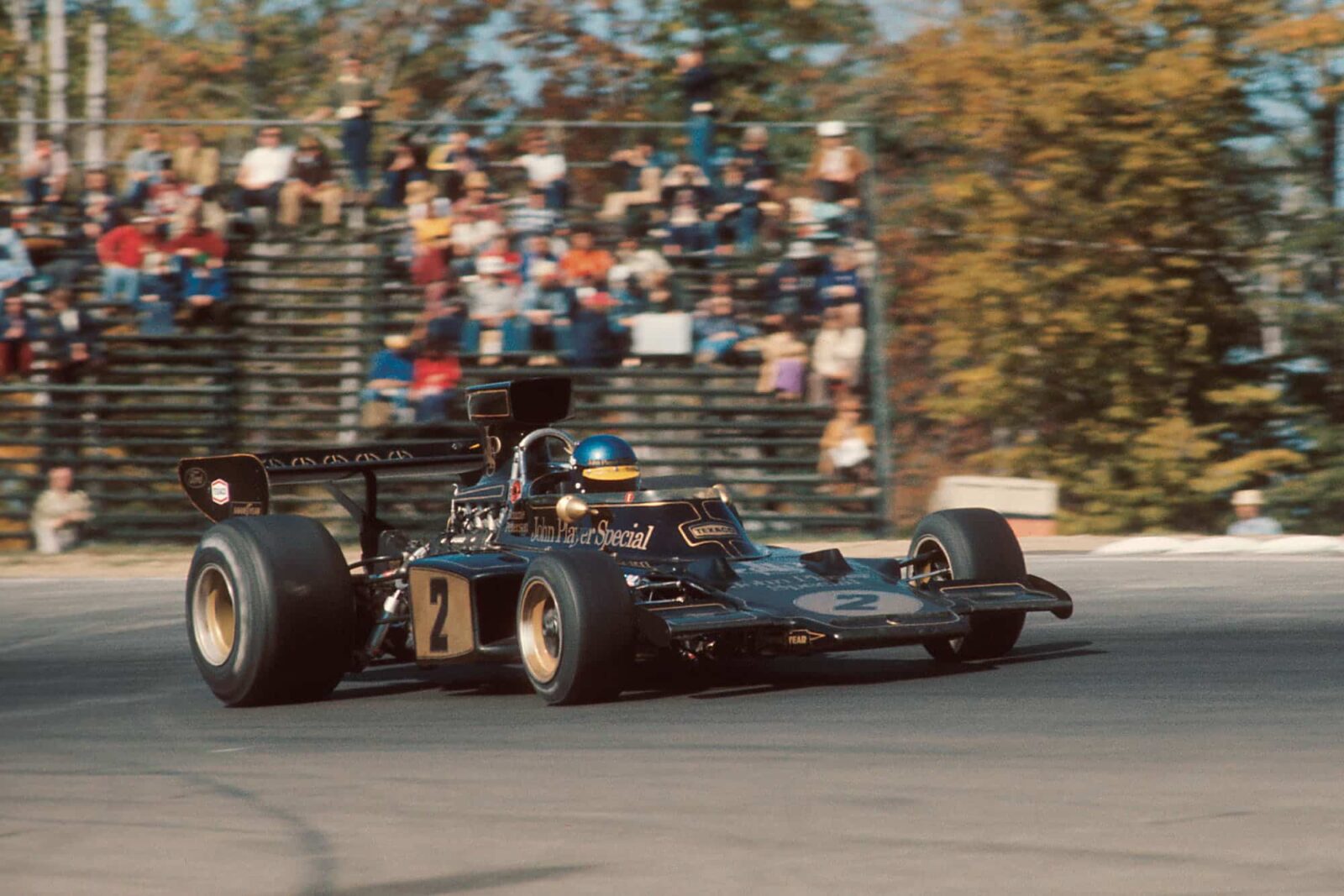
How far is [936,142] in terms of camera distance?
25.1 m

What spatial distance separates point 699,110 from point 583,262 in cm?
219

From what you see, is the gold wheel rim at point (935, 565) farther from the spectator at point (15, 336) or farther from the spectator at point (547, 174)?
the spectator at point (15, 336)

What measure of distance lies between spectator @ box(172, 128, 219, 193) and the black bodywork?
9.71 metres

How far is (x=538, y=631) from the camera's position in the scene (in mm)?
9414

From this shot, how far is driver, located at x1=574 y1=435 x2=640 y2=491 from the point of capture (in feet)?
33.9

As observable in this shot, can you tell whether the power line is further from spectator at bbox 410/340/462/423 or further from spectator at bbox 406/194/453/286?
spectator at bbox 410/340/462/423

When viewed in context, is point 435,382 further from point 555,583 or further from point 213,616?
point 555,583

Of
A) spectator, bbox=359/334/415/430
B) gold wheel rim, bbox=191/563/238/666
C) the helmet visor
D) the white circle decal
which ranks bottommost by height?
gold wheel rim, bbox=191/563/238/666

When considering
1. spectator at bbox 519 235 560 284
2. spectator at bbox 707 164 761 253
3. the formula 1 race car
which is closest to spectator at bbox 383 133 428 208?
spectator at bbox 519 235 560 284

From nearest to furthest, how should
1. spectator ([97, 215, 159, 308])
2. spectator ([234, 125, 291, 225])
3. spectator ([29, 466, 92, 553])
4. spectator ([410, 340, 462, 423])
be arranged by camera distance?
spectator ([29, 466, 92, 553]) → spectator ([410, 340, 462, 423]) → spectator ([97, 215, 159, 308]) → spectator ([234, 125, 291, 225])

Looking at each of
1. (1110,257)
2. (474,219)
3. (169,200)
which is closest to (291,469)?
(474,219)

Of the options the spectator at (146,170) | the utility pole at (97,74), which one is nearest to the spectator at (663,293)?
the spectator at (146,170)

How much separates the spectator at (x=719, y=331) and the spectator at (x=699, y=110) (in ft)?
4.41

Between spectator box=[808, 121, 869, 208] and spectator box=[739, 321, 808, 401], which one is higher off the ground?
spectator box=[808, 121, 869, 208]
